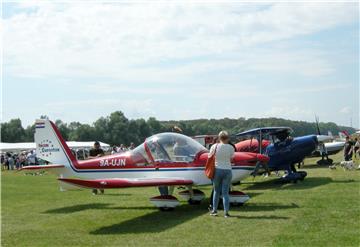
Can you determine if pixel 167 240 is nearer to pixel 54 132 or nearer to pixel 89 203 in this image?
pixel 89 203

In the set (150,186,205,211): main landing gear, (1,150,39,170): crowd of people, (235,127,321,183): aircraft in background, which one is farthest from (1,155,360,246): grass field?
(1,150,39,170): crowd of people

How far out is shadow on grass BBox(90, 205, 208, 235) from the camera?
9.30m

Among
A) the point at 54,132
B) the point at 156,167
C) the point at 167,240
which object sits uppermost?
the point at 54,132

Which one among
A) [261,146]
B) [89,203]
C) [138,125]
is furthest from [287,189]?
[138,125]

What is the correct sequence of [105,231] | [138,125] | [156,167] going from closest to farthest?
[105,231] → [156,167] → [138,125]

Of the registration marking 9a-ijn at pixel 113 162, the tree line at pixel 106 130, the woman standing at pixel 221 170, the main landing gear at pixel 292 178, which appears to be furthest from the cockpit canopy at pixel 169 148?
the tree line at pixel 106 130

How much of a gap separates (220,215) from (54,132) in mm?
6116

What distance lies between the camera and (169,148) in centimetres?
1238

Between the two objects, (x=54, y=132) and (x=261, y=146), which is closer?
(x=54, y=132)

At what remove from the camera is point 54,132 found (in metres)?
14.3

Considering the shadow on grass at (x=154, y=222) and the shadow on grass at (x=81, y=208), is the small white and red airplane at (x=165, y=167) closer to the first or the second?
the shadow on grass at (x=154, y=222)

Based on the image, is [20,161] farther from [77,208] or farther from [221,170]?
[221,170]

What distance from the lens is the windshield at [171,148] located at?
12.3 meters

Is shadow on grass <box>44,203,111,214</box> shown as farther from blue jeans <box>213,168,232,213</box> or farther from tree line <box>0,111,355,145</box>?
tree line <box>0,111,355,145</box>
